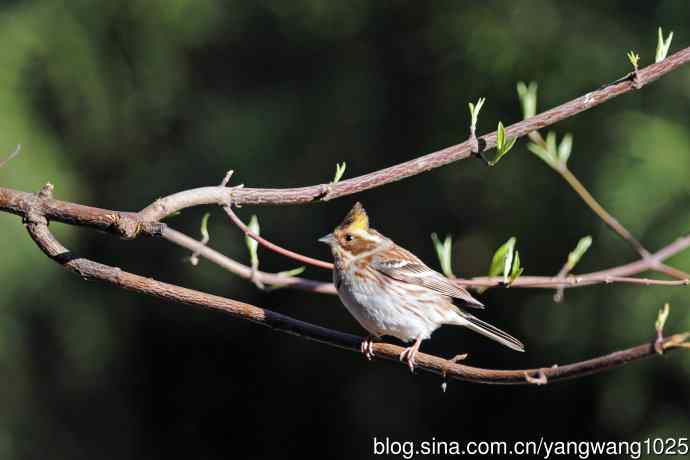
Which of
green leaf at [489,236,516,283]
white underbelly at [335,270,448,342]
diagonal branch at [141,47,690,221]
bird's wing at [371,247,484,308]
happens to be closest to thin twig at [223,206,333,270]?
diagonal branch at [141,47,690,221]

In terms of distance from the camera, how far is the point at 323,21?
5.15 metres

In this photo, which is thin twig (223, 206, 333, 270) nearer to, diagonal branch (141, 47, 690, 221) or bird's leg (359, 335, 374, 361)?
diagonal branch (141, 47, 690, 221)

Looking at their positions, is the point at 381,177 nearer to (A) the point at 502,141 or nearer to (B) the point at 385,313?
(A) the point at 502,141

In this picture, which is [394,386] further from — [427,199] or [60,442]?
[60,442]

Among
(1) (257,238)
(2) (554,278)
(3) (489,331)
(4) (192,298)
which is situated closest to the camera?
(4) (192,298)

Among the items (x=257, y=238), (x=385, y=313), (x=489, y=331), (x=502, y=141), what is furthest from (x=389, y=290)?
(x=502, y=141)

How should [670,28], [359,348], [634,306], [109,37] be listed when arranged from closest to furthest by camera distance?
[359,348]
[634,306]
[670,28]
[109,37]

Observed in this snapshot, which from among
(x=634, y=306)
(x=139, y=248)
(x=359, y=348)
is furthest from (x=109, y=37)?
(x=359, y=348)

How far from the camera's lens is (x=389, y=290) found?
2584mm

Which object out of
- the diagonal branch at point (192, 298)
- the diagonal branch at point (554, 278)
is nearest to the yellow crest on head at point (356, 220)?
the diagonal branch at point (554, 278)

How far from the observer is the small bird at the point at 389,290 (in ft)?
7.97

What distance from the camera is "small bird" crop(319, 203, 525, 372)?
7.97ft

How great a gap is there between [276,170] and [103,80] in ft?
3.60

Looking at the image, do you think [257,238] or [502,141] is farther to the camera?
[257,238]
